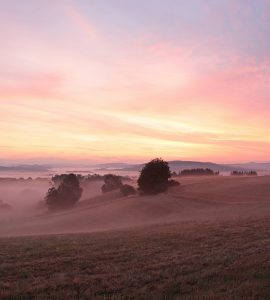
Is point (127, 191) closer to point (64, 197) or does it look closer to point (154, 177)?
point (154, 177)

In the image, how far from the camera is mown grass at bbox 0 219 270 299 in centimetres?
994

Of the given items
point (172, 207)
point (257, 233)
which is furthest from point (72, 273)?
point (172, 207)

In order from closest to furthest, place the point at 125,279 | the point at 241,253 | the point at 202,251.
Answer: the point at 125,279 < the point at 241,253 < the point at 202,251

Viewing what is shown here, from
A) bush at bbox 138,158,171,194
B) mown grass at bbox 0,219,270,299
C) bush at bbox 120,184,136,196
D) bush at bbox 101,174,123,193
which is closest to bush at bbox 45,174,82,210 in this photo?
bush at bbox 101,174,123,193

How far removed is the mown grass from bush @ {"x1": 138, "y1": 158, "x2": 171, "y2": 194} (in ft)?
154

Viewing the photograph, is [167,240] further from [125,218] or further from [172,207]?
[172,207]

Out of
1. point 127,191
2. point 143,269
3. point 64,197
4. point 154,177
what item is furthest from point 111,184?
point 143,269

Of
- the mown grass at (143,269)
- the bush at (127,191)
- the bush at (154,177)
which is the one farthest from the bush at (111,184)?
the mown grass at (143,269)

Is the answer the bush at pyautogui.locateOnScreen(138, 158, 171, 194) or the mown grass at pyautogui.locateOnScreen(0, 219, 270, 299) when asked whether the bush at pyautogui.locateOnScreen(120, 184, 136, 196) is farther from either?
the mown grass at pyautogui.locateOnScreen(0, 219, 270, 299)

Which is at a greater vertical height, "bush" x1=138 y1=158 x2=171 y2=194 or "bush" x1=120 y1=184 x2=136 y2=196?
"bush" x1=138 y1=158 x2=171 y2=194

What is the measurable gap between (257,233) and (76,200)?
6640 centimetres

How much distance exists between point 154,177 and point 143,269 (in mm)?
54424

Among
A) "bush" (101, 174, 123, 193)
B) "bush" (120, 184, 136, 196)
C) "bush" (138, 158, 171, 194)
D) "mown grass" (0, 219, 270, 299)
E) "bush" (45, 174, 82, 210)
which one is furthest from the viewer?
"bush" (101, 174, 123, 193)

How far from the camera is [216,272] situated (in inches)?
453
